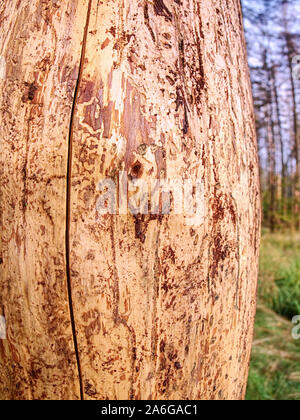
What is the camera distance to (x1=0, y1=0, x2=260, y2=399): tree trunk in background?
33.4 inches

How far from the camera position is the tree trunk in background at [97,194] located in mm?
849

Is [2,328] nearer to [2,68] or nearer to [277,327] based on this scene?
[2,68]

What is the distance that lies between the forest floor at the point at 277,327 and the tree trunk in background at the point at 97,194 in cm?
201

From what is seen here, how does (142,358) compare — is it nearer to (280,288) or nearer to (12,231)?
(12,231)

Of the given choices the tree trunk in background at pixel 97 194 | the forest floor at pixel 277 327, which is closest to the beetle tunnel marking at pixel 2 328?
the tree trunk in background at pixel 97 194

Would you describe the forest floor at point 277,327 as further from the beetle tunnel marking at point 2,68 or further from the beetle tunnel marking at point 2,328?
the beetle tunnel marking at point 2,68

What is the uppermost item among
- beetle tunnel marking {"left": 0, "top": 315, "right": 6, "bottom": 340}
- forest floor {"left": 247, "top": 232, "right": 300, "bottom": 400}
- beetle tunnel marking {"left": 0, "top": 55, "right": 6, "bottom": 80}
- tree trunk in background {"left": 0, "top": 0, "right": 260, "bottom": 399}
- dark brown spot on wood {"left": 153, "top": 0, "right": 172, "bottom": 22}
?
dark brown spot on wood {"left": 153, "top": 0, "right": 172, "bottom": 22}

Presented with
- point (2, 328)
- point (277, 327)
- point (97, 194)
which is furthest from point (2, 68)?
point (277, 327)

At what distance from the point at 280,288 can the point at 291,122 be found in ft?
11.8

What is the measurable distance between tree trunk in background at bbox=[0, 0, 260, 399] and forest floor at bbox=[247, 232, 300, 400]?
2.01 meters

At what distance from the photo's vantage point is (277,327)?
3.53m

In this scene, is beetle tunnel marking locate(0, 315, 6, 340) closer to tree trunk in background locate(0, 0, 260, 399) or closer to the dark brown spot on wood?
tree trunk in background locate(0, 0, 260, 399)

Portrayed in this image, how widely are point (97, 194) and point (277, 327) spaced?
10.7ft

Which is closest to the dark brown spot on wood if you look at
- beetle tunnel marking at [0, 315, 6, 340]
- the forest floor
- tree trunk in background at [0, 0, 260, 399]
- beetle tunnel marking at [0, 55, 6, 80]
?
tree trunk in background at [0, 0, 260, 399]
